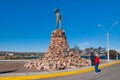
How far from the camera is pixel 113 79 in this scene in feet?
60.1

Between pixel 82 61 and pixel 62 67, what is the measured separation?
5665mm

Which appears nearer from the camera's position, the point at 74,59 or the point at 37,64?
the point at 37,64

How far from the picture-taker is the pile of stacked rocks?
3293cm

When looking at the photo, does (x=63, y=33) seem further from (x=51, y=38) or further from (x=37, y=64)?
(x=37, y=64)

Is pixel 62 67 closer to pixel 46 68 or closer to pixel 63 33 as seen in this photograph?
pixel 46 68

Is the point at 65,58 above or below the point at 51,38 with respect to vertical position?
below

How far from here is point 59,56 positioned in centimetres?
3494

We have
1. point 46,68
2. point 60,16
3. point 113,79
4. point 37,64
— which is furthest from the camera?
point 60,16

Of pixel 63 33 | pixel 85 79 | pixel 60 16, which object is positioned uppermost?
pixel 60 16

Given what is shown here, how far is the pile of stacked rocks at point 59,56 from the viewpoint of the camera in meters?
32.9

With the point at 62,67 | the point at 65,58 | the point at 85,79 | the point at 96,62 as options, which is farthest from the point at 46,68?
the point at 85,79

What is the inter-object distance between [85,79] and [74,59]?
55.5 feet

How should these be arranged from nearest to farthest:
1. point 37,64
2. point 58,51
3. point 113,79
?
point 113,79, point 37,64, point 58,51

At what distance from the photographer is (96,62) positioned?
22000 millimetres
